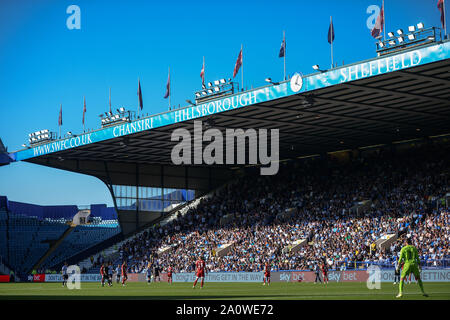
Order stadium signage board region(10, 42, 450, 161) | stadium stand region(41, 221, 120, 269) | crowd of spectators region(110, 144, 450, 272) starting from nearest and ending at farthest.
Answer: stadium signage board region(10, 42, 450, 161), crowd of spectators region(110, 144, 450, 272), stadium stand region(41, 221, 120, 269)

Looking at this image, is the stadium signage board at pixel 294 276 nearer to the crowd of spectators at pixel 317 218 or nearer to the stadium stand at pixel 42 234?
the crowd of spectators at pixel 317 218

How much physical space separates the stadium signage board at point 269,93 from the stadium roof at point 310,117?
5cm

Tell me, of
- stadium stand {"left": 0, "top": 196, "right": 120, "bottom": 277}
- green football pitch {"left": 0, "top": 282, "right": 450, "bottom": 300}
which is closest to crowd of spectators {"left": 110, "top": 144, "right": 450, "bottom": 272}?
stadium stand {"left": 0, "top": 196, "right": 120, "bottom": 277}

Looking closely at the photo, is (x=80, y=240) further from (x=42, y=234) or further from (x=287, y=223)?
(x=287, y=223)

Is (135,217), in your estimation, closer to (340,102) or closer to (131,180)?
(131,180)

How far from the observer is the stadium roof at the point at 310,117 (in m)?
38.7

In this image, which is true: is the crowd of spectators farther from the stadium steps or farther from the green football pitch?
the green football pitch

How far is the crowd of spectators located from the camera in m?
47.5

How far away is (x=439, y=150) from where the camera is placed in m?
56.2

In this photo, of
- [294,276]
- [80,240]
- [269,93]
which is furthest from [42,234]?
[269,93]

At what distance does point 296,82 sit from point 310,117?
8992mm

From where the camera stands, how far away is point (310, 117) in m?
50.2

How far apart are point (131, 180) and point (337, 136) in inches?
998
